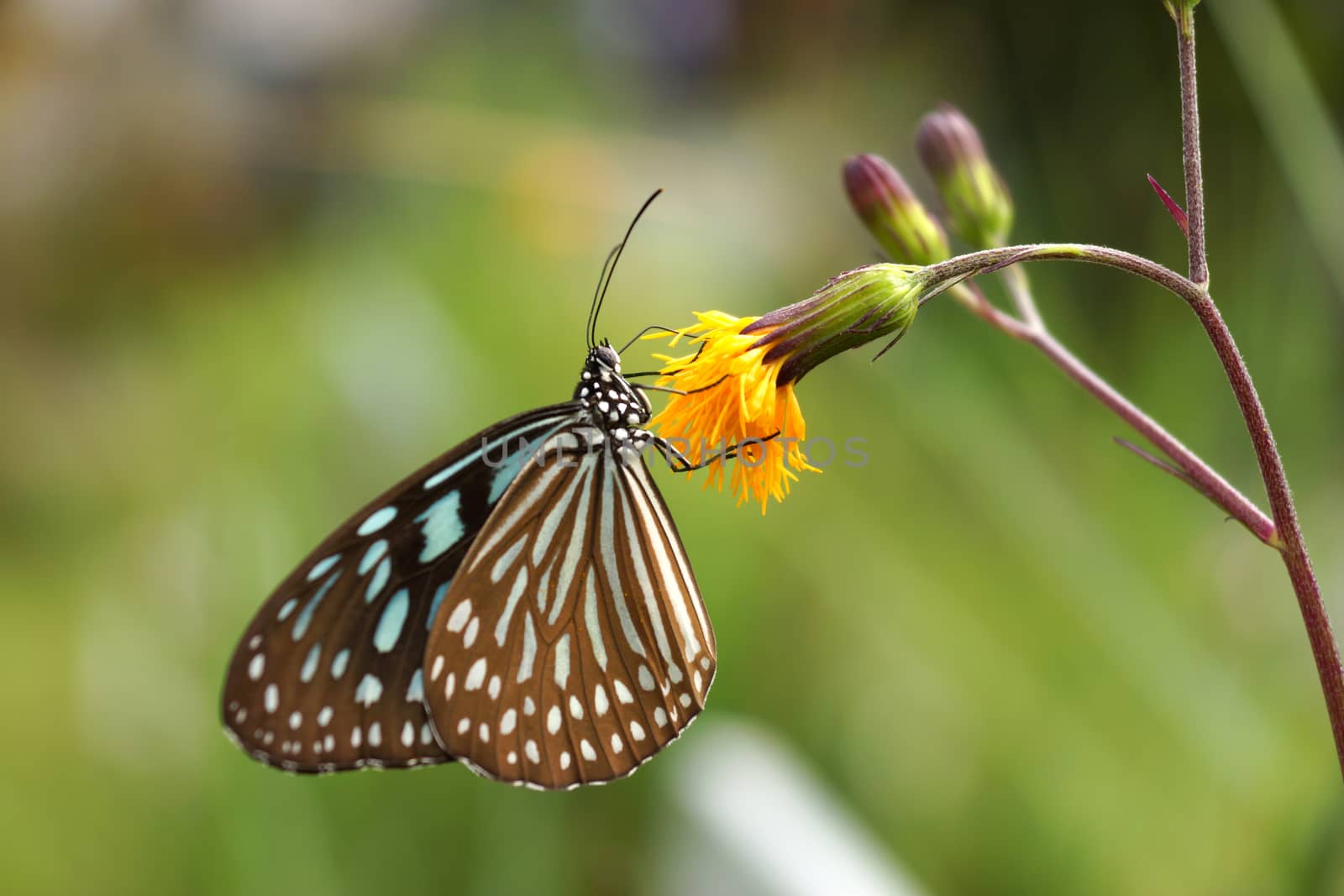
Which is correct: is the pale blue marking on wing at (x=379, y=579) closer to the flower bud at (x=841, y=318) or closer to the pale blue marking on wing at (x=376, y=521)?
the pale blue marking on wing at (x=376, y=521)

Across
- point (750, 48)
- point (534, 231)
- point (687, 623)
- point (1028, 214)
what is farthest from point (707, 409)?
point (750, 48)

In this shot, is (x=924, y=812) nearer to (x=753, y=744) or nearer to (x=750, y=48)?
(x=753, y=744)

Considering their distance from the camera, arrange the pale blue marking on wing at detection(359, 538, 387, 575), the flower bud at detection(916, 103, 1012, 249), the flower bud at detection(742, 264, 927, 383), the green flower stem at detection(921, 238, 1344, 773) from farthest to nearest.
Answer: the pale blue marking on wing at detection(359, 538, 387, 575), the flower bud at detection(916, 103, 1012, 249), the flower bud at detection(742, 264, 927, 383), the green flower stem at detection(921, 238, 1344, 773)

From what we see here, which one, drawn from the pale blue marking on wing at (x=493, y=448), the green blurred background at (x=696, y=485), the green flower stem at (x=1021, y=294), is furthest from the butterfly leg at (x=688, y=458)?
the green blurred background at (x=696, y=485)

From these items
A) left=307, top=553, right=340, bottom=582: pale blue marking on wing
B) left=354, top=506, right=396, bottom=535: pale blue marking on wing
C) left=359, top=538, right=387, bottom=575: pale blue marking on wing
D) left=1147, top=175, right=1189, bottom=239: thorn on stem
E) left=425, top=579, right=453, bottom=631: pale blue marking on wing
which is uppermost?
left=354, top=506, right=396, bottom=535: pale blue marking on wing

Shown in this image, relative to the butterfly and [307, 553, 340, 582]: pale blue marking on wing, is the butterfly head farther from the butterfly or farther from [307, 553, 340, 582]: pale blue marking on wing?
[307, 553, 340, 582]: pale blue marking on wing

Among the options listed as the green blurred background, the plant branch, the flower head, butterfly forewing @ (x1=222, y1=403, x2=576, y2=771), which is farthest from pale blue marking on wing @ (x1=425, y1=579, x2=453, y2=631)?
the plant branch

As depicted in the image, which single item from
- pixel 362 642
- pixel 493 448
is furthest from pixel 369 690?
pixel 493 448
